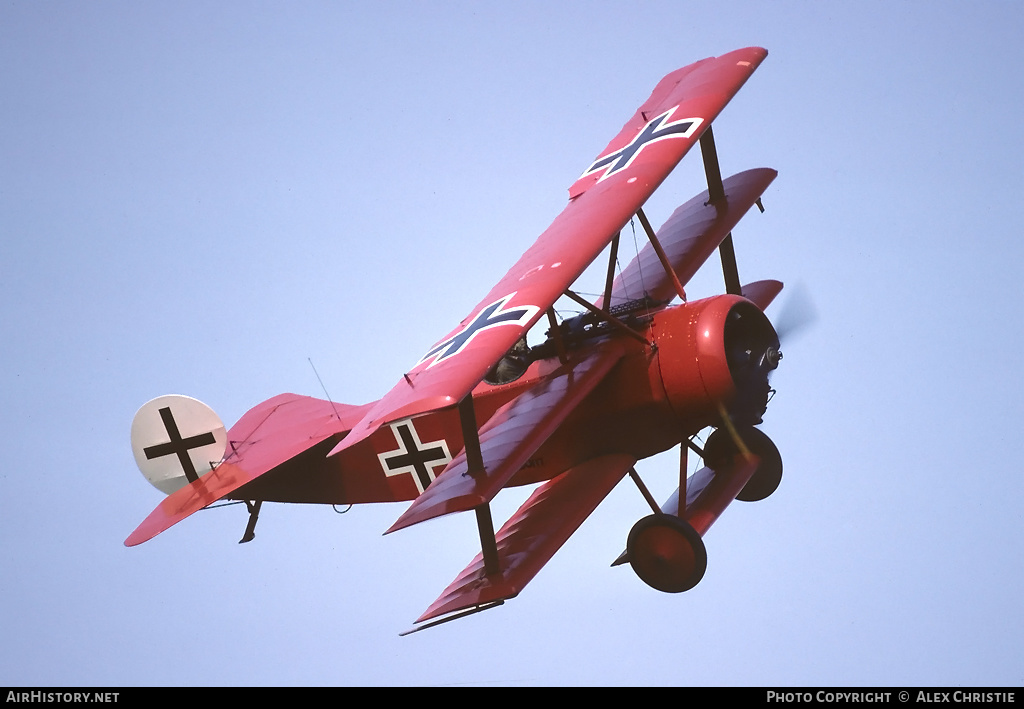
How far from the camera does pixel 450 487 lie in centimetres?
1298

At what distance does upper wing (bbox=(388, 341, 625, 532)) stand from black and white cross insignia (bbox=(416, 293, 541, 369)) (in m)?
0.96

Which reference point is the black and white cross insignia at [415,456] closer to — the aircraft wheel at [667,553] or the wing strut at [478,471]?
the wing strut at [478,471]

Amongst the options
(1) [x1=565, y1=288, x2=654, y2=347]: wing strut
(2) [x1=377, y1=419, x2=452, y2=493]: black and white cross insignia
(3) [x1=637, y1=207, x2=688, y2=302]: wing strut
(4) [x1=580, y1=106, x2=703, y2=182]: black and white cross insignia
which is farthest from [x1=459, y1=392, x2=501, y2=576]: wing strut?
(4) [x1=580, y1=106, x2=703, y2=182]: black and white cross insignia

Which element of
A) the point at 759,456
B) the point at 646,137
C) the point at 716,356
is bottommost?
the point at 759,456

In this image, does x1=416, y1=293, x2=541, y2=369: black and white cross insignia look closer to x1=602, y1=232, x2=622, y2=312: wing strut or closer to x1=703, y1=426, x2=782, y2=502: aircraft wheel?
x1=602, y1=232, x2=622, y2=312: wing strut

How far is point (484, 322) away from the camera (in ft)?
42.5

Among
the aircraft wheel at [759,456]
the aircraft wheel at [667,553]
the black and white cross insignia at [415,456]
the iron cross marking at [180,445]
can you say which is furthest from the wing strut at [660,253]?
the iron cross marking at [180,445]

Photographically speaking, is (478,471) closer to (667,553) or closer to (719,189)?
(667,553)

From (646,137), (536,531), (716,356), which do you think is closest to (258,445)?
(536,531)

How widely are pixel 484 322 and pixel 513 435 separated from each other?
3.54 feet

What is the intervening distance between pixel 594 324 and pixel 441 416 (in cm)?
174

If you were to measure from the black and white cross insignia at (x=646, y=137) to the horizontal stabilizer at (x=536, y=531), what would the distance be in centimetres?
271

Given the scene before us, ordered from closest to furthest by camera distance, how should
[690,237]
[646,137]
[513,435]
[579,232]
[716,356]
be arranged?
[513,435]
[716,356]
[579,232]
[646,137]
[690,237]
